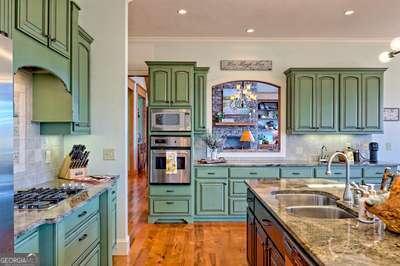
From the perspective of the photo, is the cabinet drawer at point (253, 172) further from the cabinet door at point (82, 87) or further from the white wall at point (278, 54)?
the cabinet door at point (82, 87)

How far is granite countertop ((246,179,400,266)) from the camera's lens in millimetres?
1453

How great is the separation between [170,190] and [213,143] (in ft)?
3.52

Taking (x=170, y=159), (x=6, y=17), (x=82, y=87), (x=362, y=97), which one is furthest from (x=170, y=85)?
(x=6, y=17)

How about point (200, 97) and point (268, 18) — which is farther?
point (200, 97)

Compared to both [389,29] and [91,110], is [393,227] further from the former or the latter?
[389,29]

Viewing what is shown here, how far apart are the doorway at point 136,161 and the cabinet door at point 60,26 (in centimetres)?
285

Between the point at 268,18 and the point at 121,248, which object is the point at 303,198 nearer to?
the point at 121,248

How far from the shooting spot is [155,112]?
5.64m

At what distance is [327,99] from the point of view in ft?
19.5

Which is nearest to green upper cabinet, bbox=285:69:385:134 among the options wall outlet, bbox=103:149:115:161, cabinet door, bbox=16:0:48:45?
wall outlet, bbox=103:149:115:161

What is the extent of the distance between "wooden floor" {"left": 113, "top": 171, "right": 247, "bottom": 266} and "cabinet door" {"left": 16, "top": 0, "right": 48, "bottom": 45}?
2551 mm

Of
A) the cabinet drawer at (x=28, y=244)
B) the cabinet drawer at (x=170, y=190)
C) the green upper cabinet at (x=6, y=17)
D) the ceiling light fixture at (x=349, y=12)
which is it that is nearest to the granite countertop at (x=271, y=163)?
the cabinet drawer at (x=170, y=190)

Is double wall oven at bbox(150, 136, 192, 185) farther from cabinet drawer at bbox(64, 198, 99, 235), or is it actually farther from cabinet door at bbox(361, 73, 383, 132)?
cabinet door at bbox(361, 73, 383, 132)

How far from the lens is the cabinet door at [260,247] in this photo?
2727 millimetres
